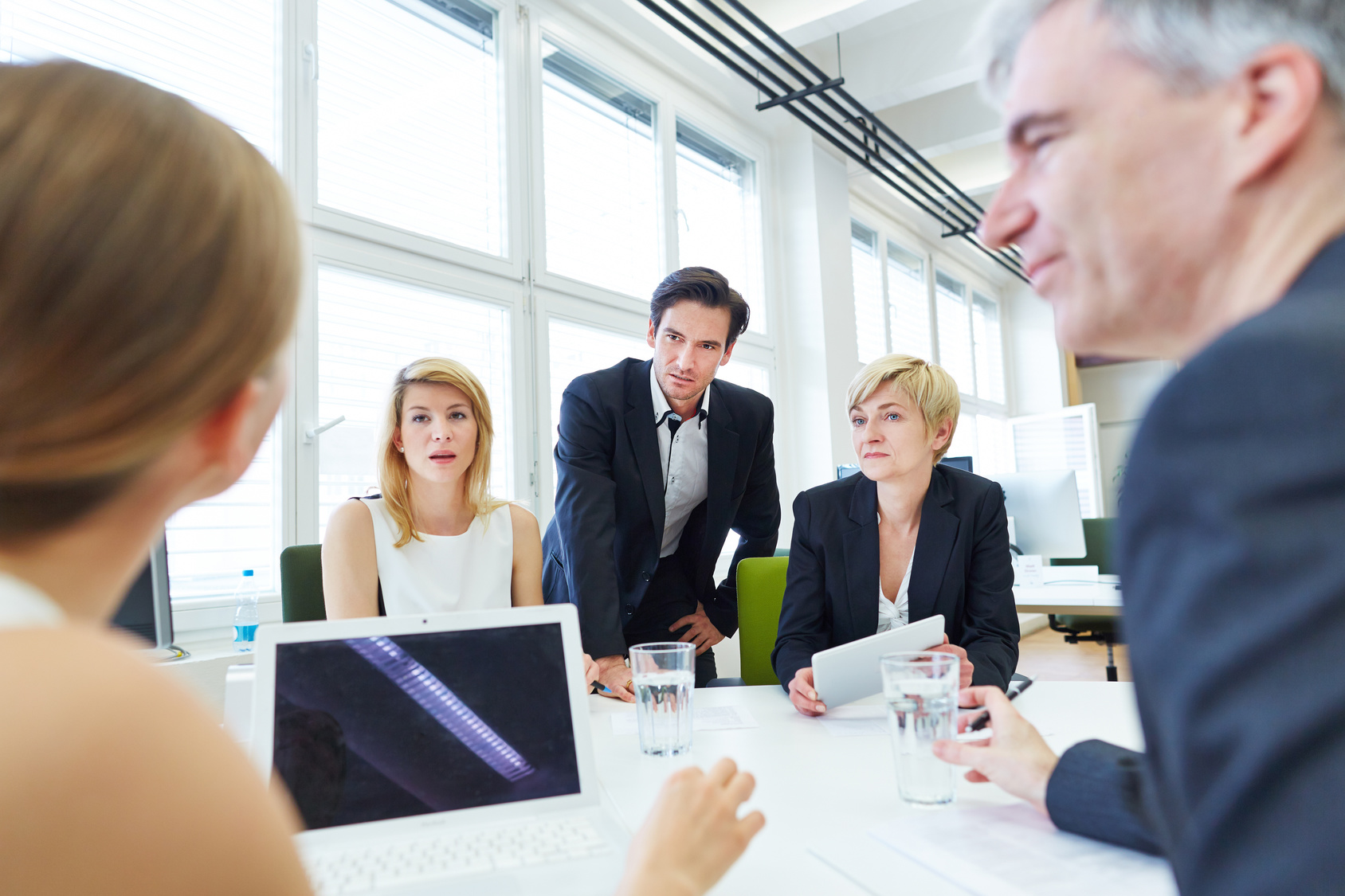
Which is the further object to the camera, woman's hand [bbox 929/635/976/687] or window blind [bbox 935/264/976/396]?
window blind [bbox 935/264/976/396]

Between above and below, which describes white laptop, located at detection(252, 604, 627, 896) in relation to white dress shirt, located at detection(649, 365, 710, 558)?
below

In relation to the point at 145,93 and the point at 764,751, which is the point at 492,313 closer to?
the point at 764,751

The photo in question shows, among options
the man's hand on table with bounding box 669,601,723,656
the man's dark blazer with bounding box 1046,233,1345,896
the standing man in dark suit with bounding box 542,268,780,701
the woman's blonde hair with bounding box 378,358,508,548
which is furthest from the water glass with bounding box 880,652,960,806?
the woman's blonde hair with bounding box 378,358,508,548

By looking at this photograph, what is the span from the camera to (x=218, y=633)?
2.56 meters

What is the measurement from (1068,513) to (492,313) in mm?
2600

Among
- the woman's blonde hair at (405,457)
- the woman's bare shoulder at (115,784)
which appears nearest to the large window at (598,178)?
the woman's blonde hair at (405,457)

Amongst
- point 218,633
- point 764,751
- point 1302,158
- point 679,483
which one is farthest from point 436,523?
point 1302,158

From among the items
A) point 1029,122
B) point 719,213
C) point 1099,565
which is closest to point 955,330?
point 719,213

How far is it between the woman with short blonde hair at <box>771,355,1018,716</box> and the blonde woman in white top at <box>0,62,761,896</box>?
1.37 m

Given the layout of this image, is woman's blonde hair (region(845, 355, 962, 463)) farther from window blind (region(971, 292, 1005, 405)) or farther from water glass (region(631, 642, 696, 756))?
window blind (region(971, 292, 1005, 405))

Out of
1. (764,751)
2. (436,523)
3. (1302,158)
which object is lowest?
(764,751)

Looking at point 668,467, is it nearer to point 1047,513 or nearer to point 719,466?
point 719,466

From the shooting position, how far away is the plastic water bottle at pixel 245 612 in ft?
7.93

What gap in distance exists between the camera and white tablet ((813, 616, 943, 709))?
1.26m
